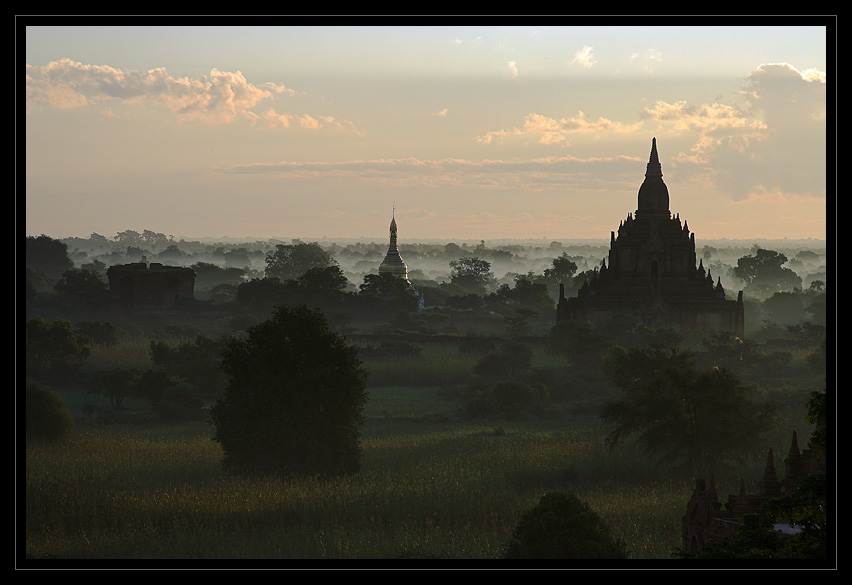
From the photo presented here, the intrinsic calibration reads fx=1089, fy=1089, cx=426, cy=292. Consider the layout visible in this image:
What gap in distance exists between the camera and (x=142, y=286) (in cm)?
9706

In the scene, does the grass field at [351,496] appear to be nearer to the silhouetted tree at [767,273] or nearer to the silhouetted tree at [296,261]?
the silhouetted tree at [296,261]

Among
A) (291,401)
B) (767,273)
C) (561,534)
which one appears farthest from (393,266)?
(561,534)

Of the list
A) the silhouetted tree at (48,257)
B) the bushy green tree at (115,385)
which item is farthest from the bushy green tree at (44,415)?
the silhouetted tree at (48,257)

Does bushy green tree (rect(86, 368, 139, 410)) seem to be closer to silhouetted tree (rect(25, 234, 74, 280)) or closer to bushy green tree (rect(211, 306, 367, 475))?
bushy green tree (rect(211, 306, 367, 475))

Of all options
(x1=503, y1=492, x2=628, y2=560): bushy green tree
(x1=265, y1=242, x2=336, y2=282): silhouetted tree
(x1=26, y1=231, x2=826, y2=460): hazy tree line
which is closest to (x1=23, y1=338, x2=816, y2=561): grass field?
(x1=26, y1=231, x2=826, y2=460): hazy tree line

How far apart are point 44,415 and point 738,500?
95.9 feet

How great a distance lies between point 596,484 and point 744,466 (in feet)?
17.5

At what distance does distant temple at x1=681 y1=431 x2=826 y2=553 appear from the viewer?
20.9 meters

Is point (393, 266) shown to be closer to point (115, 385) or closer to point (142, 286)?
point (142, 286)

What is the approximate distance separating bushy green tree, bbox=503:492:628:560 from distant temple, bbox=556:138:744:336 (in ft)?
170

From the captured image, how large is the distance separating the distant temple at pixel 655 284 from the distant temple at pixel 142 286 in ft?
127
